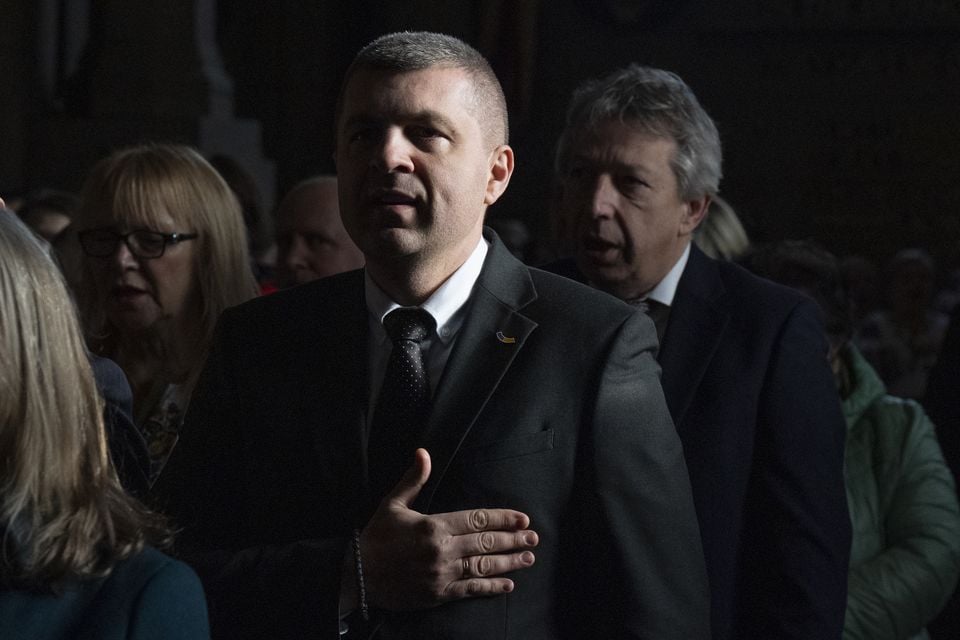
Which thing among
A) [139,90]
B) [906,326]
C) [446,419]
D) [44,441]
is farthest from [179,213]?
[906,326]

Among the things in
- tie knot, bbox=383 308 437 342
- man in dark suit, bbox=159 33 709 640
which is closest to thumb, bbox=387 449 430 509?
man in dark suit, bbox=159 33 709 640

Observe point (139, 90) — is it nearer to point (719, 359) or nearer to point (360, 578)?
point (719, 359)

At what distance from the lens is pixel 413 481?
2.17m

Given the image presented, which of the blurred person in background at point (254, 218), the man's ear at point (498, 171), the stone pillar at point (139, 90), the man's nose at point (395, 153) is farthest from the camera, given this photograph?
the stone pillar at point (139, 90)

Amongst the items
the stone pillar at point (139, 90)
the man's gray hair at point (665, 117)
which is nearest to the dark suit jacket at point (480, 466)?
the man's gray hair at point (665, 117)

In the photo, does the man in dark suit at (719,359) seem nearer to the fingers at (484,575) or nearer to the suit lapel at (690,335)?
the suit lapel at (690,335)

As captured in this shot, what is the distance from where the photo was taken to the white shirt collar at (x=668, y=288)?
3.11 m

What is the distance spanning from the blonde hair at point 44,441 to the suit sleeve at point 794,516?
4.65 feet

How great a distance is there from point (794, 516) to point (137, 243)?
1.54 meters

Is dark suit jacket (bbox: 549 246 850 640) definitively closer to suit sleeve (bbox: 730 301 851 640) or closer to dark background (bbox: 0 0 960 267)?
suit sleeve (bbox: 730 301 851 640)

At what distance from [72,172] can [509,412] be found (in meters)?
8.31

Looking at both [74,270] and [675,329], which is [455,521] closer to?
[675,329]

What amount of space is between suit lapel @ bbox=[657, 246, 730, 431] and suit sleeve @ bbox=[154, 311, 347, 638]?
885mm

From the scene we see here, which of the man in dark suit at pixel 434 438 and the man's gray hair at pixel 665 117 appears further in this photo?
the man's gray hair at pixel 665 117
